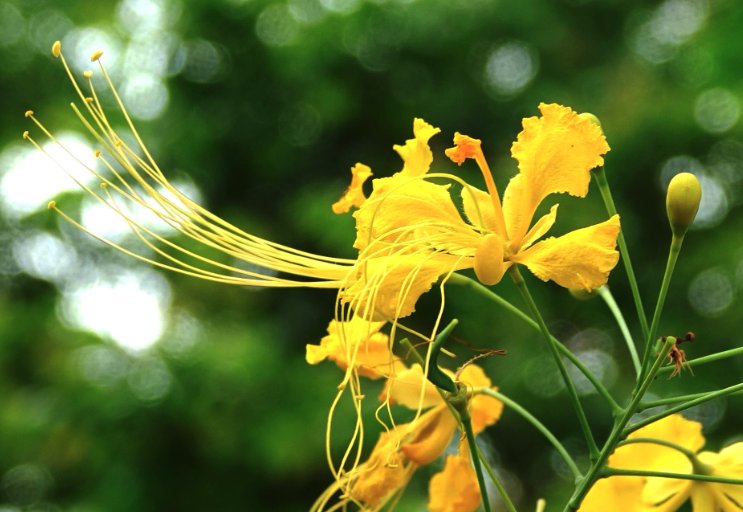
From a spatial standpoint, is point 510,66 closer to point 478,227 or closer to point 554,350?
point 478,227

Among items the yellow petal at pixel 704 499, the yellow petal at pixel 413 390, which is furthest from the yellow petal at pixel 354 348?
the yellow petal at pixel 704 499

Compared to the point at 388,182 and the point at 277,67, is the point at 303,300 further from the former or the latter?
the point at 388,182

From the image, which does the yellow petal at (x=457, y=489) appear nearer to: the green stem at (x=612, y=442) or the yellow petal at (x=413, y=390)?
the yellow petal at (x=413, y=390)

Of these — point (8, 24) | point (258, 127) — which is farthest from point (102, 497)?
point (8, 24)

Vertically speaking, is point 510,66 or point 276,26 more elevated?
point 276,26

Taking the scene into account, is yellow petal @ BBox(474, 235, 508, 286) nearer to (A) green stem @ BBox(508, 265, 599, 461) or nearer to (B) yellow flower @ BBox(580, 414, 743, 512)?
(A) green stem @ BBox(508, 265, 599, 461)

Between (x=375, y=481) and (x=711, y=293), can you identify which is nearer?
(x=375, y=481)

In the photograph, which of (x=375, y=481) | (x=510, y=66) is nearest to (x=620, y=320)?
(x=375, y=481)
